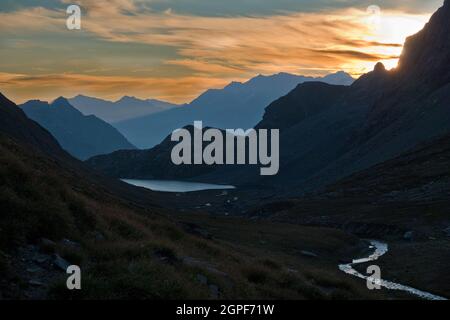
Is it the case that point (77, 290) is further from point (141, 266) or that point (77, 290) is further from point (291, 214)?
point (291, 214)

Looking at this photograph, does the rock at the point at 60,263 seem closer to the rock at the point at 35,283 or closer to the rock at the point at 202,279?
the rock at the point at 35,283

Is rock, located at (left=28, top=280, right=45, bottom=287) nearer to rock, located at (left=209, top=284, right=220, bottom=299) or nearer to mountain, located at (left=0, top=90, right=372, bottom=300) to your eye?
mountain, located at (left=0, top=90, right=372, bottom=300)

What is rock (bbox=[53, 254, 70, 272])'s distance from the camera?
60.1ft

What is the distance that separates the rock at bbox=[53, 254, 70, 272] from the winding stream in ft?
112

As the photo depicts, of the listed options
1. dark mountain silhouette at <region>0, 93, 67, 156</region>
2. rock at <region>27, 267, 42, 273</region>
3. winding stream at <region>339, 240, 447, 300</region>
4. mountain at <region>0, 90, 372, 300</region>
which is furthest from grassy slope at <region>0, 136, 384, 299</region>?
dark mountain silhouette at <region>0, 93, 67, 156</region>

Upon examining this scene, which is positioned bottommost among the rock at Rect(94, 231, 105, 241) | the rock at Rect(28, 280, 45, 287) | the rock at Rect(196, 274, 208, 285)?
the rock at Rect(196, 274, 208, 285)

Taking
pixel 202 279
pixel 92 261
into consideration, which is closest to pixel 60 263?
pixel 92 261

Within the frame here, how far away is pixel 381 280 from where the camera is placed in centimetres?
5169

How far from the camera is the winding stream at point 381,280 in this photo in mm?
46294

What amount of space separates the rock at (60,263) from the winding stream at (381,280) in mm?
34052

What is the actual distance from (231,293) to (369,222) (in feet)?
281

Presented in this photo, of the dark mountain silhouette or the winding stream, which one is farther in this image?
the dark mountain silhouette

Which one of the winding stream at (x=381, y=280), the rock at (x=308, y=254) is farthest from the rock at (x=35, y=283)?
the rock at (x=308, y=254)
